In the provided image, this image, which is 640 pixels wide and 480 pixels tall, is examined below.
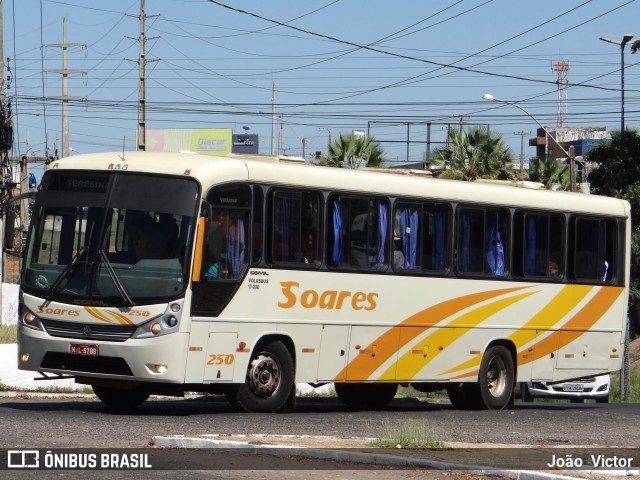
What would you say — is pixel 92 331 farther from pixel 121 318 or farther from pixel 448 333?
pixel 448 333

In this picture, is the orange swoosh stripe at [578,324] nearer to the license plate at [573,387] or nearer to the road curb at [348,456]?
the license plate at [573,387]

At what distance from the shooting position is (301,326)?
1820cm

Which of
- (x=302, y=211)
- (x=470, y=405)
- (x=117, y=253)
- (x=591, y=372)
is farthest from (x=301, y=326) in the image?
(x=591, y=372)

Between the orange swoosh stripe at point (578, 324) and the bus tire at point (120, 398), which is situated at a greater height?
the orange swoosh stripe at point (578, 324)

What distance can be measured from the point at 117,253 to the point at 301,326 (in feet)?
9.21

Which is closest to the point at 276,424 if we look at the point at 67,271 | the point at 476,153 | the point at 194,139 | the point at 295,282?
the point at 295,282

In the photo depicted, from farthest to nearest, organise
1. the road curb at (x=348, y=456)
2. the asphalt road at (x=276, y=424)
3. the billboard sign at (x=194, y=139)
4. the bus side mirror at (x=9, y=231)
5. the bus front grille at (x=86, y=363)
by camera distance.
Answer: the billboard sign at (x=194, y=139)
the bus side mirror at (x=9, y=231)
the bus front grille at (x=86, y=363)
the asphalt road at (x=276, y=424)
the road curb at (x=348, y=456)

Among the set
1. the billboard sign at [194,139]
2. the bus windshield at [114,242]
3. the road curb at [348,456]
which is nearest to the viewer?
the road curb at [348,456]

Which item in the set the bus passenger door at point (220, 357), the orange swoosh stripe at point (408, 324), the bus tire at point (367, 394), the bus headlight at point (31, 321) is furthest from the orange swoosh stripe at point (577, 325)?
the bus headlight at point (31, 321)

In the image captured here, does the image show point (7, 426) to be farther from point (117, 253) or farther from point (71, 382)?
point (71, 382)

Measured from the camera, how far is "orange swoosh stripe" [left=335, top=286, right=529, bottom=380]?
19.1 m

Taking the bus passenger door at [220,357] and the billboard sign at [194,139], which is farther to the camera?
the billboard sign at [194,139]

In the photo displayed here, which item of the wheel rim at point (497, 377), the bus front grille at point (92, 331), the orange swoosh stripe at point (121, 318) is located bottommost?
the wheel rim at point (497, 377)

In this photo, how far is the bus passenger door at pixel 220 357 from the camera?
55.2 ft
